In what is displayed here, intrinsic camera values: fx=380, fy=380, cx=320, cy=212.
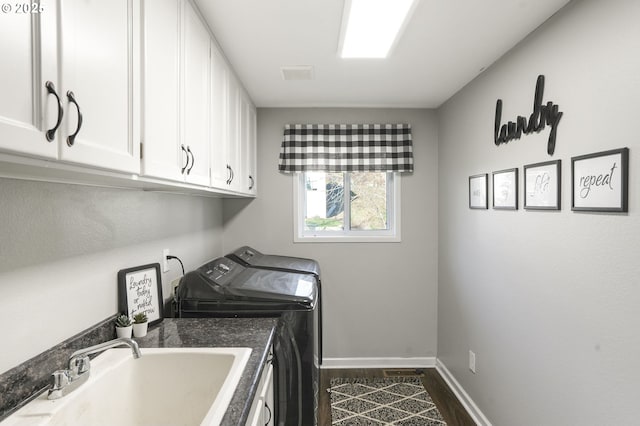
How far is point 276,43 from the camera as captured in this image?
2.05 metres

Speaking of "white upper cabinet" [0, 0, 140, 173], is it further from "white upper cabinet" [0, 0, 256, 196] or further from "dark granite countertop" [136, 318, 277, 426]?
"dark granite countertop" [136, 318, 277, 426]

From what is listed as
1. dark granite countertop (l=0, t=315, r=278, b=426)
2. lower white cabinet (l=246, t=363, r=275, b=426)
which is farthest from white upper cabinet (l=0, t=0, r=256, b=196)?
lower white cabinet (l=246, t=363, r=275, b=426)

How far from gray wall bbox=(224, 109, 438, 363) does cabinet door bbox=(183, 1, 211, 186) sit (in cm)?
166

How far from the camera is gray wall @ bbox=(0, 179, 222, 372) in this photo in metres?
1.05

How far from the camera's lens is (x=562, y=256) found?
5.62 ft

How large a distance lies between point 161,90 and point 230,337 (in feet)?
3.27

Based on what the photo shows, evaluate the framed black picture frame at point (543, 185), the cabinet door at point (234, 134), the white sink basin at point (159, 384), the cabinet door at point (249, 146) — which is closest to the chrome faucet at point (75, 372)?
the white sink basin at point (159, 384)

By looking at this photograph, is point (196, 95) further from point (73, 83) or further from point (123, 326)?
point (123, 326)

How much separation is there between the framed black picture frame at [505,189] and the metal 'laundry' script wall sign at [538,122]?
20cm

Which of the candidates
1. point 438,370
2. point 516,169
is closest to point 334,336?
point 438,370

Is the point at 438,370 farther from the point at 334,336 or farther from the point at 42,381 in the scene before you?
the point at 42,381

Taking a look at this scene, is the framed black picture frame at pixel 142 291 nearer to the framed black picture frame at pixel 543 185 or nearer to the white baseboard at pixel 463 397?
the framed black picture frame at pixel 543 185

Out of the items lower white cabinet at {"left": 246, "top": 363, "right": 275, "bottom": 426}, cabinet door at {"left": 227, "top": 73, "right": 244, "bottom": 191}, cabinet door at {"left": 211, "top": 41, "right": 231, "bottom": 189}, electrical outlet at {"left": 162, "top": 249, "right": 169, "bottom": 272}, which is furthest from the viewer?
cabinet door at {"left": 227, "top": 73, "right": 244, "bottom": 191}

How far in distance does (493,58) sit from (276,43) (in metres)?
1.29
